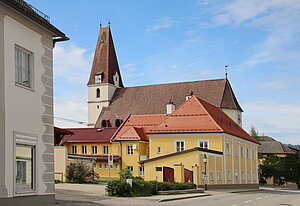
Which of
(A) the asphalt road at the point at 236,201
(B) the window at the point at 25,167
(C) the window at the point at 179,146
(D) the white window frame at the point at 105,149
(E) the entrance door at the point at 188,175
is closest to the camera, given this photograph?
(B) the window at the point at 25,167

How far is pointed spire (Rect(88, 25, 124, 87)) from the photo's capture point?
87875mm

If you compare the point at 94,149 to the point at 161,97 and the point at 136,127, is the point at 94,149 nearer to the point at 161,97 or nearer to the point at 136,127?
the point at 136,127

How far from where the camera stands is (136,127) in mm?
63781

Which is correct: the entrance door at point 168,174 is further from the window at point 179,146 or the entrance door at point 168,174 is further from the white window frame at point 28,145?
the white window frame at point 28,145

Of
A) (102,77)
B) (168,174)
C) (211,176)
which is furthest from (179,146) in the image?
(102,77)

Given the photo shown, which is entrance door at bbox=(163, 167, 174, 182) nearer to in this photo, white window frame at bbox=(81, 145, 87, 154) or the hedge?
the hedge

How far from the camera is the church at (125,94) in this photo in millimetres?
76812

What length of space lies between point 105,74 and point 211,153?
157 ft

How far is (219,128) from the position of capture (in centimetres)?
4650

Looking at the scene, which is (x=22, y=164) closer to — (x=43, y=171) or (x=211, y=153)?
(x=43, y=171)

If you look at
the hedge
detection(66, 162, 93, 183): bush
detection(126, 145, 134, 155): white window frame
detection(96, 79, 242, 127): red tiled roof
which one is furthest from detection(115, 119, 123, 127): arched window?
the hedge

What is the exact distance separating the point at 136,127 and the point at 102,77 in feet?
87.4

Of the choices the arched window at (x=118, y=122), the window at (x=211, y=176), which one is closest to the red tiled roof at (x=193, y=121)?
the window at (x=211, y=176)

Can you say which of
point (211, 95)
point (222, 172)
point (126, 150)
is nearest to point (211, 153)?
point (222, 172)
